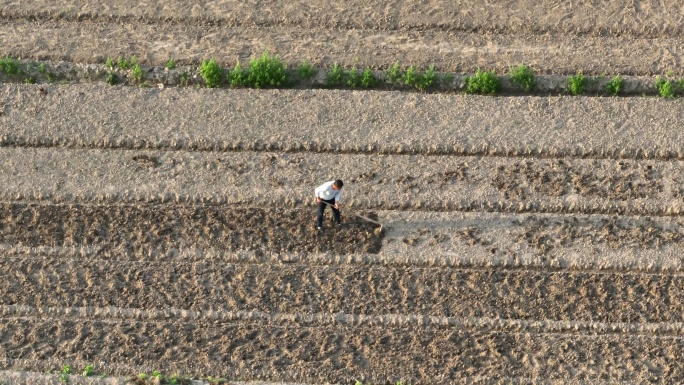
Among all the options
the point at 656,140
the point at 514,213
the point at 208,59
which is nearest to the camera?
the point at 514,213

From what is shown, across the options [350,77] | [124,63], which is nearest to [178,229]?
[124,63]

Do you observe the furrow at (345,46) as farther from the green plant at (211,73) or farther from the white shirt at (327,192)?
the white shirt at (327,192)

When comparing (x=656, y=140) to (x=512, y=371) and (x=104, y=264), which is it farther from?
(x=104, y=264)

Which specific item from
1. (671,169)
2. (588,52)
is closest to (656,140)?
(671,169)

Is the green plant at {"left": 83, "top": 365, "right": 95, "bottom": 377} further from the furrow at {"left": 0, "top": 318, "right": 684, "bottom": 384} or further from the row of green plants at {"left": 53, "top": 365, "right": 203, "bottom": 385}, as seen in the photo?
the furrow at {"left": 0, "top": 318, "right": 684, "bottom": 384}

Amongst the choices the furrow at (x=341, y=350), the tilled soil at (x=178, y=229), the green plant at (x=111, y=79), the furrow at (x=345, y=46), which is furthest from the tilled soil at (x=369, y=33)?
the furrow at (x=341, y=350)

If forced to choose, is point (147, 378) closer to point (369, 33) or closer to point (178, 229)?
point (178, 229)
